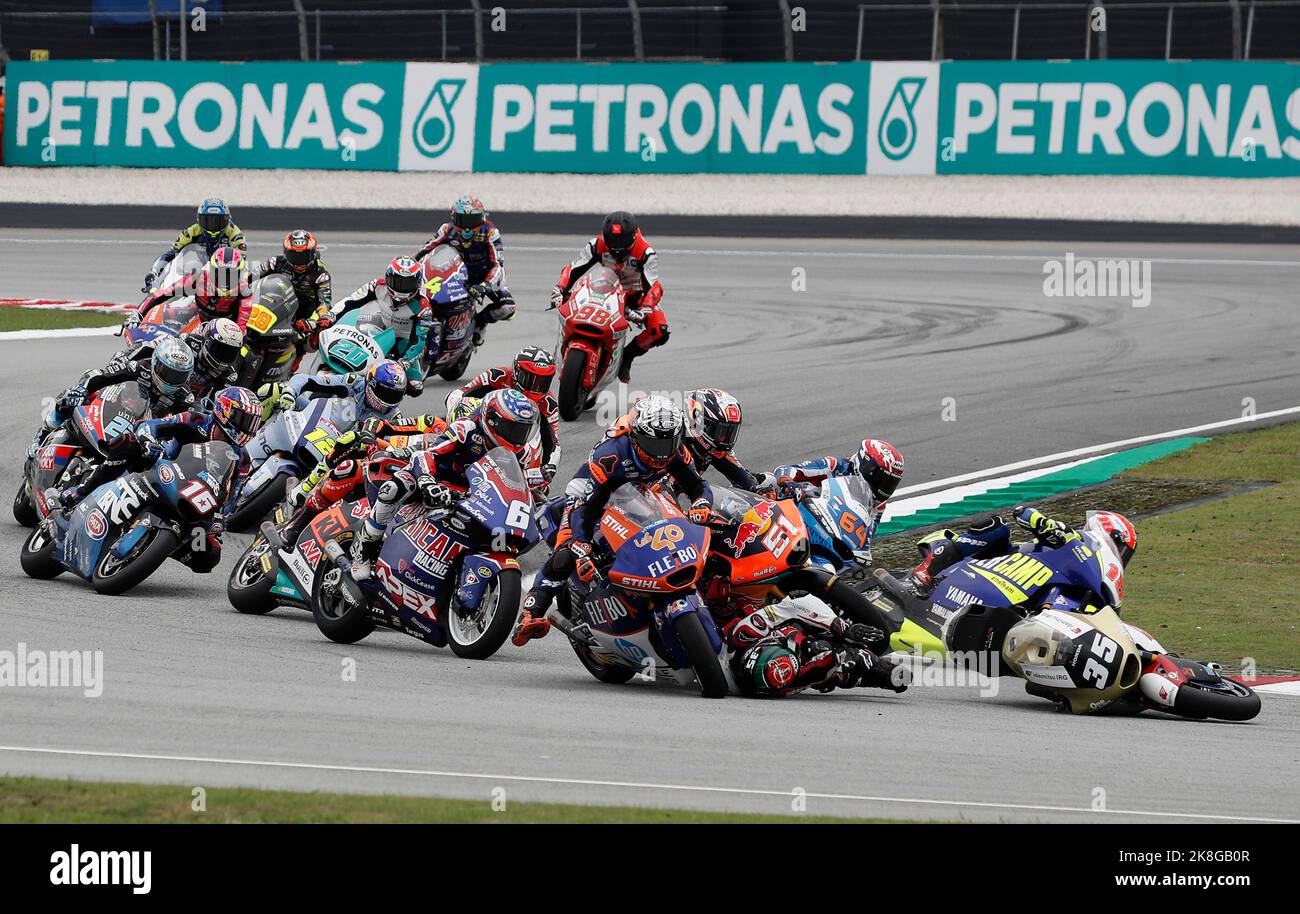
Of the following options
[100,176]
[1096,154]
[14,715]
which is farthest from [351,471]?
[100,176]

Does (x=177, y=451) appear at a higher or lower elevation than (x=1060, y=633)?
higher

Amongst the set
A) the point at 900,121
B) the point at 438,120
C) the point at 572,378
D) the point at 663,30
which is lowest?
the point at 572,378

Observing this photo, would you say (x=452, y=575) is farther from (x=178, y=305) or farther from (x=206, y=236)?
(x=206, y=236)

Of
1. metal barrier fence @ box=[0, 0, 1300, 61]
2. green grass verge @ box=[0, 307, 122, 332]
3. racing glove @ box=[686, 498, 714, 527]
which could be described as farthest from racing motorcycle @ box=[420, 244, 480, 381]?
metal barrier fence @ box=[0, 0, 1300, 61]

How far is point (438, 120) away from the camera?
31.2 meters

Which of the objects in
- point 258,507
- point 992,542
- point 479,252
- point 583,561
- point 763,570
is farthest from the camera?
point 479,252

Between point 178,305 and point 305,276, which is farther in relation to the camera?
point 305,276

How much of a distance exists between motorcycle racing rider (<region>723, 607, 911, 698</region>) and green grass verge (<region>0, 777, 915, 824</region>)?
2491 mm

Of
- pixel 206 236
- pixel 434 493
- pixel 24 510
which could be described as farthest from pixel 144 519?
pixel 206 236

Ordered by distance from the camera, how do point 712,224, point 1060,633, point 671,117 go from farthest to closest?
point 671,117, point 712,224, point 1060,633

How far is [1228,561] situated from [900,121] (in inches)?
679

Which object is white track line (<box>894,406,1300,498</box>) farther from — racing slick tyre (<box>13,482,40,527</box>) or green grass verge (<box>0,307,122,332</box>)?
green grass verge (<box>0,307,122,332</box>)

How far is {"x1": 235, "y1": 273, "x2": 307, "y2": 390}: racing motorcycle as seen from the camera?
1639cm
